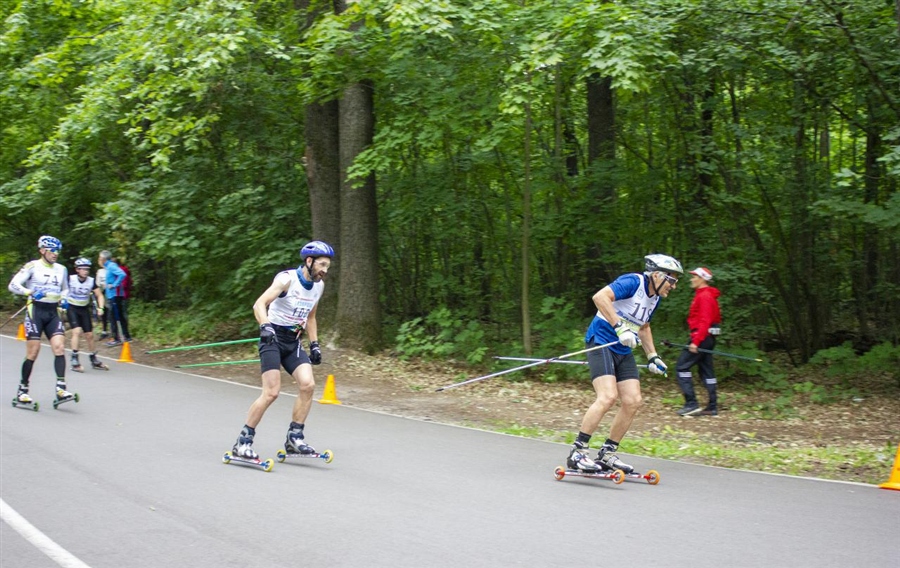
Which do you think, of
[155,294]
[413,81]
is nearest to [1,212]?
[155,294]

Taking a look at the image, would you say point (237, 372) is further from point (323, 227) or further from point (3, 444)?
point (3, 444)

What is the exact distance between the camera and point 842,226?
46.0 feet

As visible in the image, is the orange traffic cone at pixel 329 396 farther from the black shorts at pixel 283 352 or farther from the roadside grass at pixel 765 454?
the black shorts at pixel 283 352

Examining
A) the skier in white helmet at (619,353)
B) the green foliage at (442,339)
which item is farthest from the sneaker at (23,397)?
the skier in white helmet at (619,353)

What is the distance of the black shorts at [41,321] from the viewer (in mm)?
11148

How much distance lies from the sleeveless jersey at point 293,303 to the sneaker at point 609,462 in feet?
9.77

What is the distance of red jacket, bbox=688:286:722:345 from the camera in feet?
39.1

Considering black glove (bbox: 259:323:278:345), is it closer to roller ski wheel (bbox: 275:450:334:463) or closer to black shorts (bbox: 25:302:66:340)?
roller ski wheel (bbox: 275:450:334:463)

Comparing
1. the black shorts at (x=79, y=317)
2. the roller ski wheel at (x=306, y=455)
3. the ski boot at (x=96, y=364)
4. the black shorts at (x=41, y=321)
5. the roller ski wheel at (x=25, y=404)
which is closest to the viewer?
the roller ski wheel at (x=306, y=455)

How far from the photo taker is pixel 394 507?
6.73 m

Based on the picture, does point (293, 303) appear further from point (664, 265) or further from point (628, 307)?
point (664, 265)

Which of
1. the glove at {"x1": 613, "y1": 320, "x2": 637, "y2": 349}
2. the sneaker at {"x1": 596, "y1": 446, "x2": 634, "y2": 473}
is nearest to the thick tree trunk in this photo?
the sneaker at {"x1": 596, "y1": 446, "x2": 634, "y2": 473}

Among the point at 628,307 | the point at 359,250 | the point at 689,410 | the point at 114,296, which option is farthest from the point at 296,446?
the point at 114,296

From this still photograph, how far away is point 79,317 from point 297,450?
8108 mm
